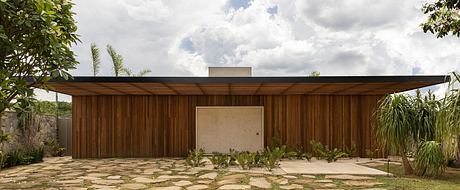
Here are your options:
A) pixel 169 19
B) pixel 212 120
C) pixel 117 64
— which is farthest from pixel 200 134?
pixel 117 64

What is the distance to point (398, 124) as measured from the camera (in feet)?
23.9

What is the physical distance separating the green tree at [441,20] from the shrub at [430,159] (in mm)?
2760

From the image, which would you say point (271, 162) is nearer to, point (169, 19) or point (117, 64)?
point (169, 19)

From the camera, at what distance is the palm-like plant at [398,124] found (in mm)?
7300

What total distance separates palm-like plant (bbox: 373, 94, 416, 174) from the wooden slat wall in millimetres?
3857

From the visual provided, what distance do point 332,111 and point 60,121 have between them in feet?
30.3

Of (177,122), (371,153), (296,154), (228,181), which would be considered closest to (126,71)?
(177,122)

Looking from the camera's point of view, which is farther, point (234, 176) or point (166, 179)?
point (234, 176)

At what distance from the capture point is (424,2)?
329 inches

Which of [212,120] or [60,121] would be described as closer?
[212,120]

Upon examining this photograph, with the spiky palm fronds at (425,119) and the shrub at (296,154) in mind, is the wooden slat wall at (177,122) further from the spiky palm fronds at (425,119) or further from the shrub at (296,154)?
the spiky palm fronds at (425,119)

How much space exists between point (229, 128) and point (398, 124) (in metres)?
5.66

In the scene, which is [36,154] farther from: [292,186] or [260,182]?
[292,186]

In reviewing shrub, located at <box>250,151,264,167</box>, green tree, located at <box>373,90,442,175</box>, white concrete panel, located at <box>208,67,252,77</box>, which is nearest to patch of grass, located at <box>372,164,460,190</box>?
green tree, located at <box>373,90,442,175</box>
